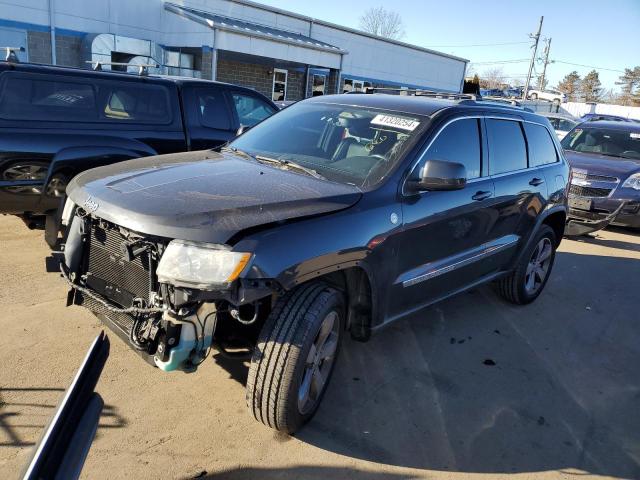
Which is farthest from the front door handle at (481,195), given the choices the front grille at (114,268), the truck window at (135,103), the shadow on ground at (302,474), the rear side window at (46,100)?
the rear side window at (46,100)

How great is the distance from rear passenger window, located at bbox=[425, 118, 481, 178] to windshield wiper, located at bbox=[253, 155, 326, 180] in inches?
30.3

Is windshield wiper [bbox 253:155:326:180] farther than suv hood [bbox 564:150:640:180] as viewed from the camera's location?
No

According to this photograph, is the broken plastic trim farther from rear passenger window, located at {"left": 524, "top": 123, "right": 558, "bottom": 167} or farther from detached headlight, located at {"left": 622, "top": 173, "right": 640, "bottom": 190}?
rear passenger window, located at {"left": 524, "top": 123, "right": 558, "bottom": 167}

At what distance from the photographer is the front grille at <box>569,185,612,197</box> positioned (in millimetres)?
8797

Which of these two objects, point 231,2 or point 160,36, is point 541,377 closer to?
point 160,36

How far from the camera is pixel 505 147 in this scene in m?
4.49

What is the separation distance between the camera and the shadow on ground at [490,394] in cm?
300

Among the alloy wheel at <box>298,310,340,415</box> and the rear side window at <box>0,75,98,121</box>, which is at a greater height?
the rear side window at <box>0,75,98,121</box>

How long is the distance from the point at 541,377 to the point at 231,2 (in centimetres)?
2000

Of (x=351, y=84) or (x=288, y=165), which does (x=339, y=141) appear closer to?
(x=288, y=165)

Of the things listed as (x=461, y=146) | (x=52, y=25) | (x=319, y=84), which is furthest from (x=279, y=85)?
(x=461, y=146)

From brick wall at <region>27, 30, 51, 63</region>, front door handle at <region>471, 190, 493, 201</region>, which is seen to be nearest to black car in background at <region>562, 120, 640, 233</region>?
front door handle at <region>471, 190, 493, 201</region>

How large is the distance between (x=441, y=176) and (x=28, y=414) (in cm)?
276

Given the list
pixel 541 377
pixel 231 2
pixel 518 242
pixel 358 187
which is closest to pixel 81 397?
pixel 358 187
